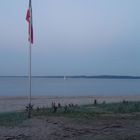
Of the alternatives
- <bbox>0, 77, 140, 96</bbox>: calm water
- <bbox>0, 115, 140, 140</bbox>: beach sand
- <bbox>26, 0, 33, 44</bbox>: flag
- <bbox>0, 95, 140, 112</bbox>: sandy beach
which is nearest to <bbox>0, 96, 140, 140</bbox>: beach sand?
<bbox>0, 115, 140, 140</bbox>: beach sand

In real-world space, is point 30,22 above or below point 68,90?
above

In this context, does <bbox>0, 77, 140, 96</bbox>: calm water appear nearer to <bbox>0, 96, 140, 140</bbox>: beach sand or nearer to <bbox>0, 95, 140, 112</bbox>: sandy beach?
<bbox>0, 95, 140, 112</bbox>: sandy beach

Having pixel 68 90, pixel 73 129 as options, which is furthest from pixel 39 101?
pixel 68 90

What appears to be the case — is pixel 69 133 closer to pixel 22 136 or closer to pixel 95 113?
pixel 22 136

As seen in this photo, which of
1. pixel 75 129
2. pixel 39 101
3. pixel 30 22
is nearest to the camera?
pixel 75 129

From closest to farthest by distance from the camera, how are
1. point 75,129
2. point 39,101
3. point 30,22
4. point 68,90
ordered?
point 75,129 < point 30,22 < point 39,101 < point 68,90

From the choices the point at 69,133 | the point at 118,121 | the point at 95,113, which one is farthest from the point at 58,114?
the point at 69,133

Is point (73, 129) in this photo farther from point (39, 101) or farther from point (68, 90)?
point (68, 90)

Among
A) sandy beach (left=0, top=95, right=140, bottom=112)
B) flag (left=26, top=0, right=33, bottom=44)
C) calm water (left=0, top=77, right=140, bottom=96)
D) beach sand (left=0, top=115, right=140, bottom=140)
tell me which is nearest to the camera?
beach sand (left=0, top=115, right=140, bottom=140)

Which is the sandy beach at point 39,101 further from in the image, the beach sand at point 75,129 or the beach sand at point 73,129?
the beach sand at point 73,129

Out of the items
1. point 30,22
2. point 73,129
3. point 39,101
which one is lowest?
point 39,101

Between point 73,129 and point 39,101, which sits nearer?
point 73,129

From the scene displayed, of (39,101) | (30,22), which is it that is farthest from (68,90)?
(30,22)

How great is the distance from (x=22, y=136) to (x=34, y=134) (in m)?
0.45
